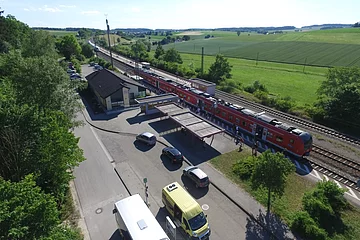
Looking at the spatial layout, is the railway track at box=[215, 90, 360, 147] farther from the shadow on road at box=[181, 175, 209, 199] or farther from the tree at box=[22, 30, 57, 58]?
the tree at box=[22, 30, 57, 58]

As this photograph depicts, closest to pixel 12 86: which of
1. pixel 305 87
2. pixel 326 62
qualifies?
pixel 305 87

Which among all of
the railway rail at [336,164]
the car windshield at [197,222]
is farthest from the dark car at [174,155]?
the railway rail at [336,164]

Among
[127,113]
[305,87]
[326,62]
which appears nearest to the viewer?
[127,113]

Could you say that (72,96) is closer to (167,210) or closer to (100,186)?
(100,186)

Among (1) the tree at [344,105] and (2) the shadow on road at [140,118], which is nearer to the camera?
(1) the tree at [344,105]

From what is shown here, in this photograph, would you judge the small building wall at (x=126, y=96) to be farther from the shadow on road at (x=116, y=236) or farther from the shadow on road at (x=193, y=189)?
the shadow on road at (x=116, y=236)

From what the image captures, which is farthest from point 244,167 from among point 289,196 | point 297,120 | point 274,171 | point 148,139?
point 297,120
